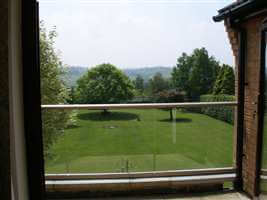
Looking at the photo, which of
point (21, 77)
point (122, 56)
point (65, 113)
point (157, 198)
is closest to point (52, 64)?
point (122, 56)

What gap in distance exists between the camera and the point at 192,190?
365 centimetres

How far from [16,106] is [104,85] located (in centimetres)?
629

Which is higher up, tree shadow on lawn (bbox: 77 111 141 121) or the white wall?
the white wall

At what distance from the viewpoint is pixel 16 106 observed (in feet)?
3.99

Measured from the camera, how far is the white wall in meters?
1.15

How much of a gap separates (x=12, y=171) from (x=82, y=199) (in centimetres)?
250

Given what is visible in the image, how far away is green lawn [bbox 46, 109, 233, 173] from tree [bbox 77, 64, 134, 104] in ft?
7.17

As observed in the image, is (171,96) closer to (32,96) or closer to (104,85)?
(104,85)

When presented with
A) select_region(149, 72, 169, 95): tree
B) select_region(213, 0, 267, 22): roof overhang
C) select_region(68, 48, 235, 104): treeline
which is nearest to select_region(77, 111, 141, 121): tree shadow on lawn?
select_region(68, 48, 235, 104): treeline

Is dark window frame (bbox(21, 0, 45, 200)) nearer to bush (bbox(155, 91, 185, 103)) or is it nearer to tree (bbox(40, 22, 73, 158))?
→ bush (bbox(155, 91, 185, 103))

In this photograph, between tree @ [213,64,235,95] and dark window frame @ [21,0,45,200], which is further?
tree @ [213,64,235,95]

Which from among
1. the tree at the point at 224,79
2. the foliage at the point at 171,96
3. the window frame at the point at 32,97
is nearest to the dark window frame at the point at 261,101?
the foliage at the point at 171,96

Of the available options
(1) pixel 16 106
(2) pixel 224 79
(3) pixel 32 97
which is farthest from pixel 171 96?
(1) pixel 16 106

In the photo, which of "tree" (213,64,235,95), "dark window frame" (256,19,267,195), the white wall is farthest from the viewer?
"tree" (213,64,235,95)
